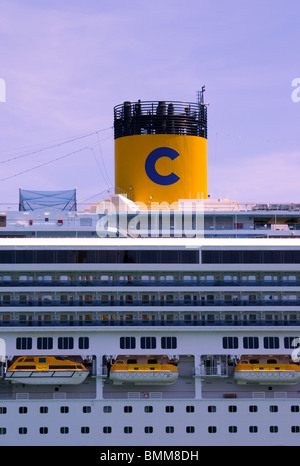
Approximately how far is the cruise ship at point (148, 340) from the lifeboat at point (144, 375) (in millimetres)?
40

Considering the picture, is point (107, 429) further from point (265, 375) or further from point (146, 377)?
point (265, 375)

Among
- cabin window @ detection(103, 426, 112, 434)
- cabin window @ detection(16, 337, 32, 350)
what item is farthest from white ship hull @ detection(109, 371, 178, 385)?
cabin window @ detection(16, 337, 32, 350)

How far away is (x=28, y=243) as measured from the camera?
37.4 metres

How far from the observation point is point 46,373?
3609cm

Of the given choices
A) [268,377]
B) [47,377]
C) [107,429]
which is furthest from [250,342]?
[47,377]

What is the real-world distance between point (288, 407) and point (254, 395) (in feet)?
4.74

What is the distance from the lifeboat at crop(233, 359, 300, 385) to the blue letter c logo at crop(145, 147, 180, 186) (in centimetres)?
1115


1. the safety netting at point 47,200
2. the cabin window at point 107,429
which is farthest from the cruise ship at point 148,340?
the safety netting at point 47,200

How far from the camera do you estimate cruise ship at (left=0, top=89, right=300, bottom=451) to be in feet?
118

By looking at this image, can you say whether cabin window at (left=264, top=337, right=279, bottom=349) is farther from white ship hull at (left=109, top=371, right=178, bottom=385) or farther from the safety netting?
the safety netting

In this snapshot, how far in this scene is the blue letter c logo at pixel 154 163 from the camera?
145 feet

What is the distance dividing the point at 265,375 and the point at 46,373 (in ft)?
28.6

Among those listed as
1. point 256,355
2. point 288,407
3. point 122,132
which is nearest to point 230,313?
point 256,355
